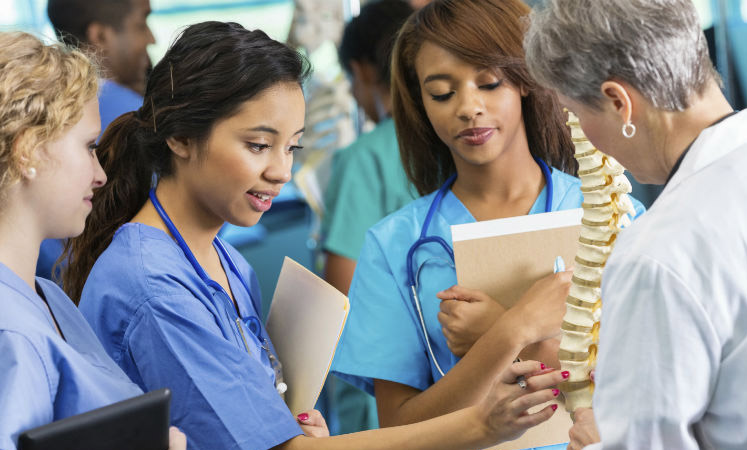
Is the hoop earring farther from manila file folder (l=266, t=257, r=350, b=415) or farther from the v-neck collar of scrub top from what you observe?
the v-neck collar of scrub top

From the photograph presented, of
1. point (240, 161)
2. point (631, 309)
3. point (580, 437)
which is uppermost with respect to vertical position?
point (240, 161)

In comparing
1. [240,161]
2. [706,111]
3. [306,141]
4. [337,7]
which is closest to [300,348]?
[240,161]

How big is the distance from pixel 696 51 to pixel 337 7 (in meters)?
2.96

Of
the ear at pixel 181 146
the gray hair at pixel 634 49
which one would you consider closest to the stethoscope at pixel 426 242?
the ear at pixel 181 146

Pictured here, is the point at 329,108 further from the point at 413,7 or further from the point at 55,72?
the point at 55,72

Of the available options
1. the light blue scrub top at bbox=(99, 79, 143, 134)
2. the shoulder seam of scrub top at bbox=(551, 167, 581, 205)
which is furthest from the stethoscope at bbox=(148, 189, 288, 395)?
the light blue scrub top at bbox=(99, 79, 143, 134)

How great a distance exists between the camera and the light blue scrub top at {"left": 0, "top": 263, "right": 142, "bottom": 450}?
973 mm

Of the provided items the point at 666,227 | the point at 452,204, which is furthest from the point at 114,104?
the point at 666,227

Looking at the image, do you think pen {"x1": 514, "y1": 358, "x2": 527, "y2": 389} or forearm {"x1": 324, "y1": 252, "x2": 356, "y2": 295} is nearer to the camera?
pen {"x1": 514, "y1": 358, "x2": 527, "y2": 389}

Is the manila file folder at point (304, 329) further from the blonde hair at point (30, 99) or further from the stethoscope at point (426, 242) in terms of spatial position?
the blonde hair at point (30, 99)

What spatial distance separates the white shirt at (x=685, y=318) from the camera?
2.99 ft

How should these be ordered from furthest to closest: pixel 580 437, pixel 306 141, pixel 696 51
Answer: pixel 306 141 → pixel 580 437 → pixel 696 51

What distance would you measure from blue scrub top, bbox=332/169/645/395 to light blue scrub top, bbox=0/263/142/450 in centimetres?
52

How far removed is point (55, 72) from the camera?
1.10m
